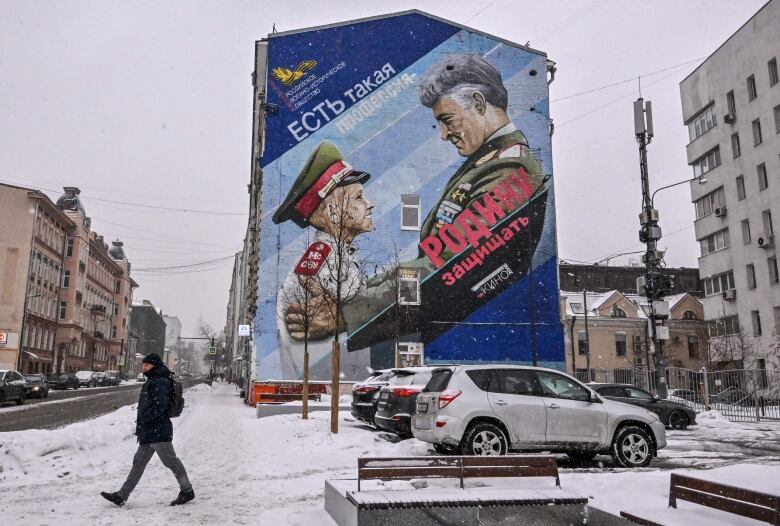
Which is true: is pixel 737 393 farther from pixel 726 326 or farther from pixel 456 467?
pixel 726 326

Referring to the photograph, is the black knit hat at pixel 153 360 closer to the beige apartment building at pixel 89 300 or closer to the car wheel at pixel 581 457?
the car wheel at pixel 581 457


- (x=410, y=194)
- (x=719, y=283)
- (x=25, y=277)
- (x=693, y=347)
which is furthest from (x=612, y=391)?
(x=25, y=277)

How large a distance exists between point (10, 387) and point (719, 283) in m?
44.7

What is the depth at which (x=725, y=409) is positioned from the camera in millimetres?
24172

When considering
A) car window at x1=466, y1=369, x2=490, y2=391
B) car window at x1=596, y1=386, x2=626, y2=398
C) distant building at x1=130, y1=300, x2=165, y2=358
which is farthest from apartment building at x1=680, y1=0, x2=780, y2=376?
distant building at x1=130, y1=300, x2=165, y2=358

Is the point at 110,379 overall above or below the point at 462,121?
below

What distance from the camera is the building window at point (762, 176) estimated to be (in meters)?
41.1

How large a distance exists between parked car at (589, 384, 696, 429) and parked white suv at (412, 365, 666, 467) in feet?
27.0

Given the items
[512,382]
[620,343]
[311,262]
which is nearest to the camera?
[512,382]

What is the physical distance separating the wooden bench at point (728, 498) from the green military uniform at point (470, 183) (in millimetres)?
22981

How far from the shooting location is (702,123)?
48.0m

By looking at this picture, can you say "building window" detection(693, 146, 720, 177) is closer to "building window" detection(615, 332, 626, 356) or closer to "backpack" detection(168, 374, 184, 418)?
"building window" detection(615, 332, 626, 356)

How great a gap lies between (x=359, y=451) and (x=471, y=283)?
17893 millimetres

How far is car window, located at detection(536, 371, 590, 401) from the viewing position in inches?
432
